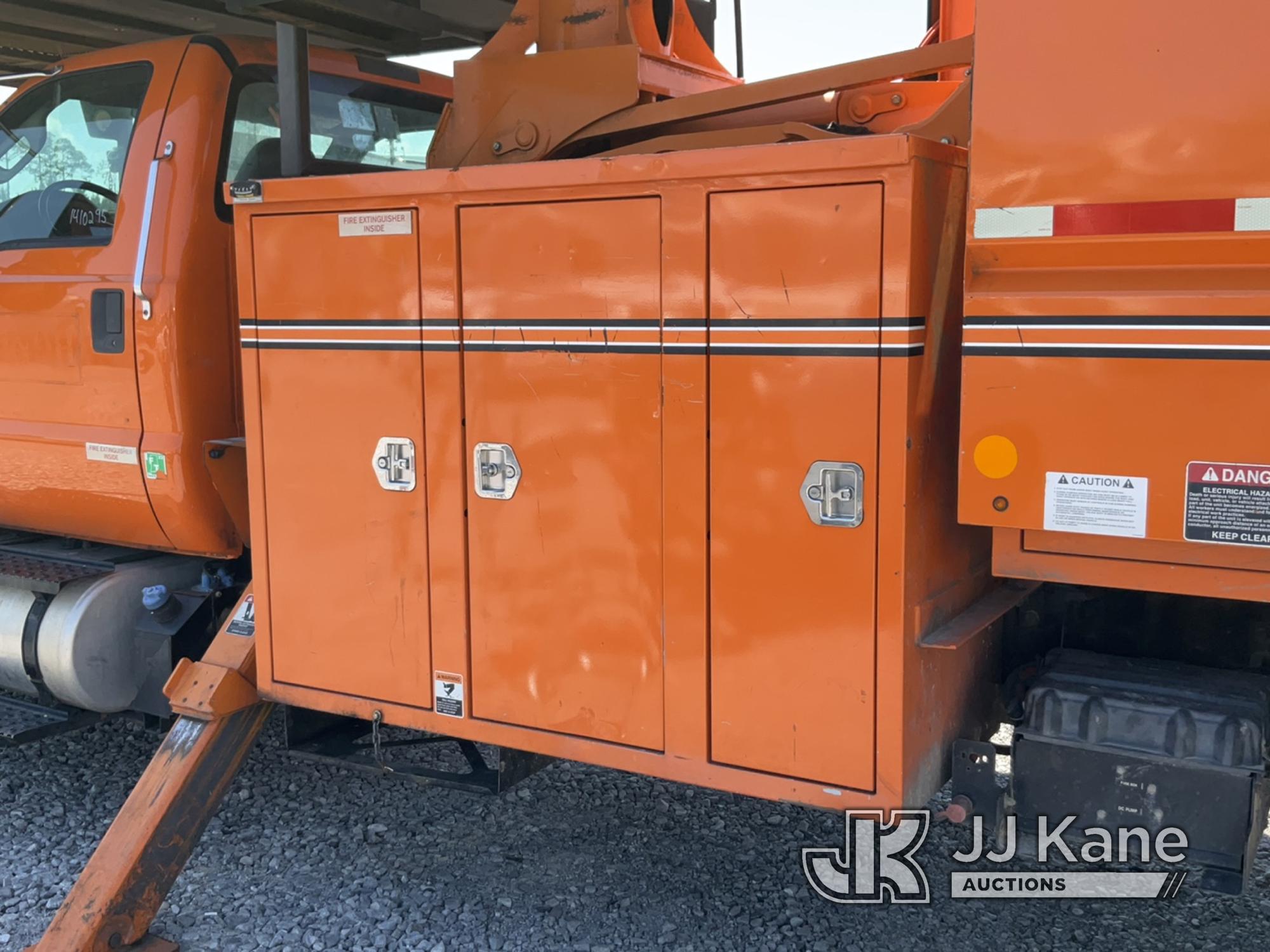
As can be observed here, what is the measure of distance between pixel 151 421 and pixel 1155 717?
2.92m

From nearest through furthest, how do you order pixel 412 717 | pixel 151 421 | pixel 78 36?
1. pixel 412 717
2. pixel 151 421
3. pixel 78 36

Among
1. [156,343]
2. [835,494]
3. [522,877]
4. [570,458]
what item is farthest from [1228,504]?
[156,343]

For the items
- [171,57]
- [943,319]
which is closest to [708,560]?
[943,319]

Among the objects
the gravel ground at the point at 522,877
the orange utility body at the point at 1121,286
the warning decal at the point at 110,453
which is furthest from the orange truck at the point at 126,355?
the orange utility body at the point at 1121,286

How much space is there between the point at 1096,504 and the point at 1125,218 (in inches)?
20.5

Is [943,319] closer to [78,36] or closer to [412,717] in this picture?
[412,717]

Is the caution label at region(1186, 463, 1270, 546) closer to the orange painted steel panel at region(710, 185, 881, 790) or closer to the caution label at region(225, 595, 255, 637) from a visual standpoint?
the orange painted steel panel at region(710, 185, 881, 790)

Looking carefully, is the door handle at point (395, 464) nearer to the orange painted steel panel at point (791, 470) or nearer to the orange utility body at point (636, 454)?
the orange utility body at point (636, 454)

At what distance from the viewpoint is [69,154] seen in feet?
13.1

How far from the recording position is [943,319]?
250cm

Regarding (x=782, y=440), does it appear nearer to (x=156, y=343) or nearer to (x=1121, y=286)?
(x=1121, y=286)

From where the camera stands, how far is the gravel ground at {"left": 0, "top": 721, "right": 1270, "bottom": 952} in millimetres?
3287

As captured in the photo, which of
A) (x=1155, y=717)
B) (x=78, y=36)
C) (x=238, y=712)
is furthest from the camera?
(x=78, y=36)

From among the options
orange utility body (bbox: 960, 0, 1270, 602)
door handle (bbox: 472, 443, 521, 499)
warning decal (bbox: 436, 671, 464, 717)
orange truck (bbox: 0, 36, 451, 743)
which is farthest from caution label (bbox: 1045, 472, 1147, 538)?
orange truck (bbox: 0, 36, 451, 743)
